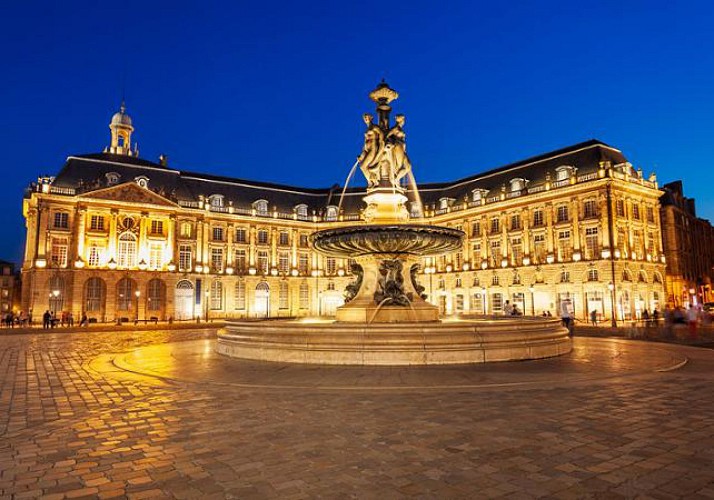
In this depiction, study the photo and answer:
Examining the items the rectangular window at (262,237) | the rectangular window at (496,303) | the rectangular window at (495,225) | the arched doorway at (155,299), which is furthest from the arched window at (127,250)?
the rectangular window at (495,225)

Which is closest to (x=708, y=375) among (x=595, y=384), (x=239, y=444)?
(x=595, y=384)

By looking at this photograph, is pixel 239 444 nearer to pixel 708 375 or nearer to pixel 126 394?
pixel 126 394

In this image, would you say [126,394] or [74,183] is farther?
[74,183]

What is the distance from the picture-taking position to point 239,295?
58812 mm

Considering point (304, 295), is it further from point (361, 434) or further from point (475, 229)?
point (361, 434)

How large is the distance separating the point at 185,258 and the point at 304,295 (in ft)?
52.4

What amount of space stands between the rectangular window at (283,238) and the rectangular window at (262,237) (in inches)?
71.9

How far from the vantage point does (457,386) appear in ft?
27.5

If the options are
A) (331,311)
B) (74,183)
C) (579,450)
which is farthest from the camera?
(331,311)

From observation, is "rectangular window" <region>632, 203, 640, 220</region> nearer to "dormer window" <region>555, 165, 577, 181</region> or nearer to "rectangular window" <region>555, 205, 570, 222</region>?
"rectangular window" <region>555, 205, 570, 222</region>

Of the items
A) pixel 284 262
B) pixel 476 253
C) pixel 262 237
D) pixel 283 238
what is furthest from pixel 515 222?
pixel 262 237

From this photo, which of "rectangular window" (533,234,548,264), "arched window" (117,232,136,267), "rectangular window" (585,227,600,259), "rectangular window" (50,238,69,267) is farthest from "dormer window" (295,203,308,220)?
"rectangular window" (585,227,600,259)

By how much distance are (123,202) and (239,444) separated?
1993 inches

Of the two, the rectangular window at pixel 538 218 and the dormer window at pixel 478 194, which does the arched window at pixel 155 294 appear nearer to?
the dormer window at pixel 478 194
